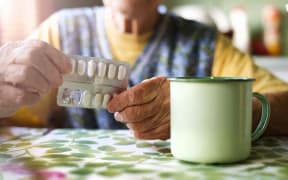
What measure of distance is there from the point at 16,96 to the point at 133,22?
0.52 metres

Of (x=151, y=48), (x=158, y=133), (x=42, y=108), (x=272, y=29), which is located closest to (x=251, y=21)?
(x=272, y=29)

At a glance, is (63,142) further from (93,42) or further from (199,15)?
(199,15)


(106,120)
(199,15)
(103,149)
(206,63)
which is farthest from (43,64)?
(199,15)

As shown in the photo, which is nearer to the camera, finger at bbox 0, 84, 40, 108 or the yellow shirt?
finger at bbox 0, 84, 40, 108

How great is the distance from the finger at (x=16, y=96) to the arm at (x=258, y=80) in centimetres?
35

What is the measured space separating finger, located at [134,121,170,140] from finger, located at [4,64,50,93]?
7.7 inches

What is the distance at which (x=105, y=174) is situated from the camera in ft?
1.63

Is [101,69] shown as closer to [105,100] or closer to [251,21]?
[105,100]

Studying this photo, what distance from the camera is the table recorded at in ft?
1.63

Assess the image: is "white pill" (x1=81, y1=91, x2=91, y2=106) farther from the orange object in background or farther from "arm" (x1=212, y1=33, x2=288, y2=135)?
the orange object in background

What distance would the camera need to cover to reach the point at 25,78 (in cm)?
56

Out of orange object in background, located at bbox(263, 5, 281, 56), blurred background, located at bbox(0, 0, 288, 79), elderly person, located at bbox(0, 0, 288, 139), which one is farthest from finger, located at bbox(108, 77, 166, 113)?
orange object in background, located at bbox(263, 5, 281, 56)

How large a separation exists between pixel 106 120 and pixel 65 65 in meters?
0.47

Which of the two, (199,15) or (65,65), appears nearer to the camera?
(65,65)
